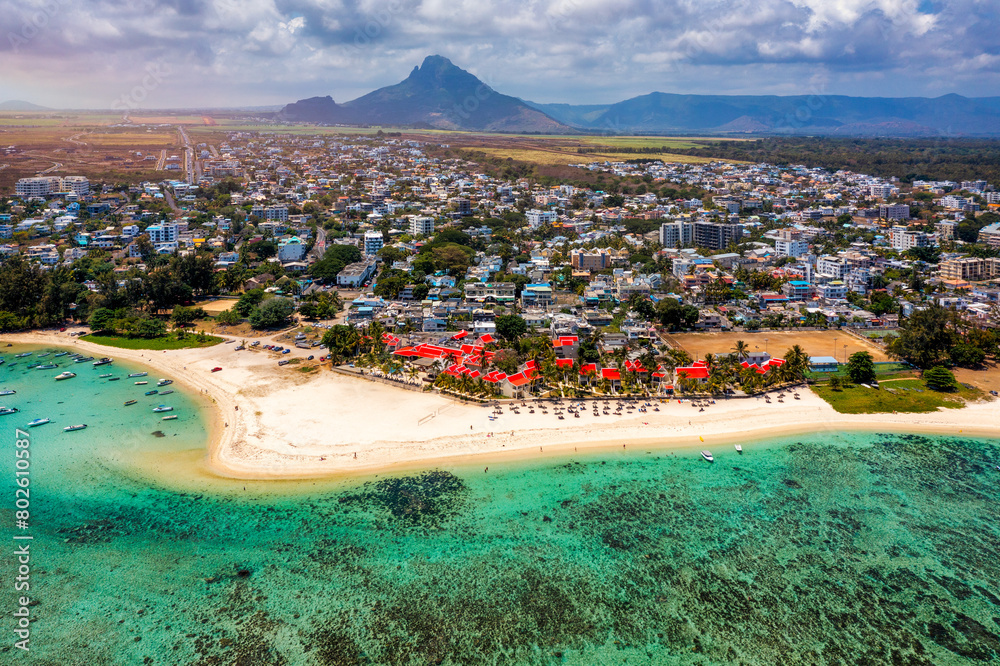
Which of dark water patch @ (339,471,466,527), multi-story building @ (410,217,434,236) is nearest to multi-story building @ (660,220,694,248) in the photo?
multi-story building @ (410,217,434,236)

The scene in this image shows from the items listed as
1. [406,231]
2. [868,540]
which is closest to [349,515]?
[868,540]

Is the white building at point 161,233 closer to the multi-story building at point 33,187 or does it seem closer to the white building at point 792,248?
the multi-story building at point 33,187

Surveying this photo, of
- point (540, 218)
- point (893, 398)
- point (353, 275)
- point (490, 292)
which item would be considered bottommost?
point (893, 398)

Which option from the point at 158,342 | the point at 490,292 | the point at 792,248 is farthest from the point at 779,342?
the point at 158,342

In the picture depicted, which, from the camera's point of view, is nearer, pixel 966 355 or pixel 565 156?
pixel 966 355

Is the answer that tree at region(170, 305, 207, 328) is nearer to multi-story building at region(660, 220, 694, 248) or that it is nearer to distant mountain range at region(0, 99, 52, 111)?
multi-story building at region(660, 220, 694, 248)

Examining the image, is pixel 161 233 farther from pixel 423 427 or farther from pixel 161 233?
pixel 423 427

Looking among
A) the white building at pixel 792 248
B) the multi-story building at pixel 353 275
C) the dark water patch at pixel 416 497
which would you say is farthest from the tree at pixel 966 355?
the multi-story building at pixel 353 275

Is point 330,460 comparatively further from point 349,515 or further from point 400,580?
point 400,580
